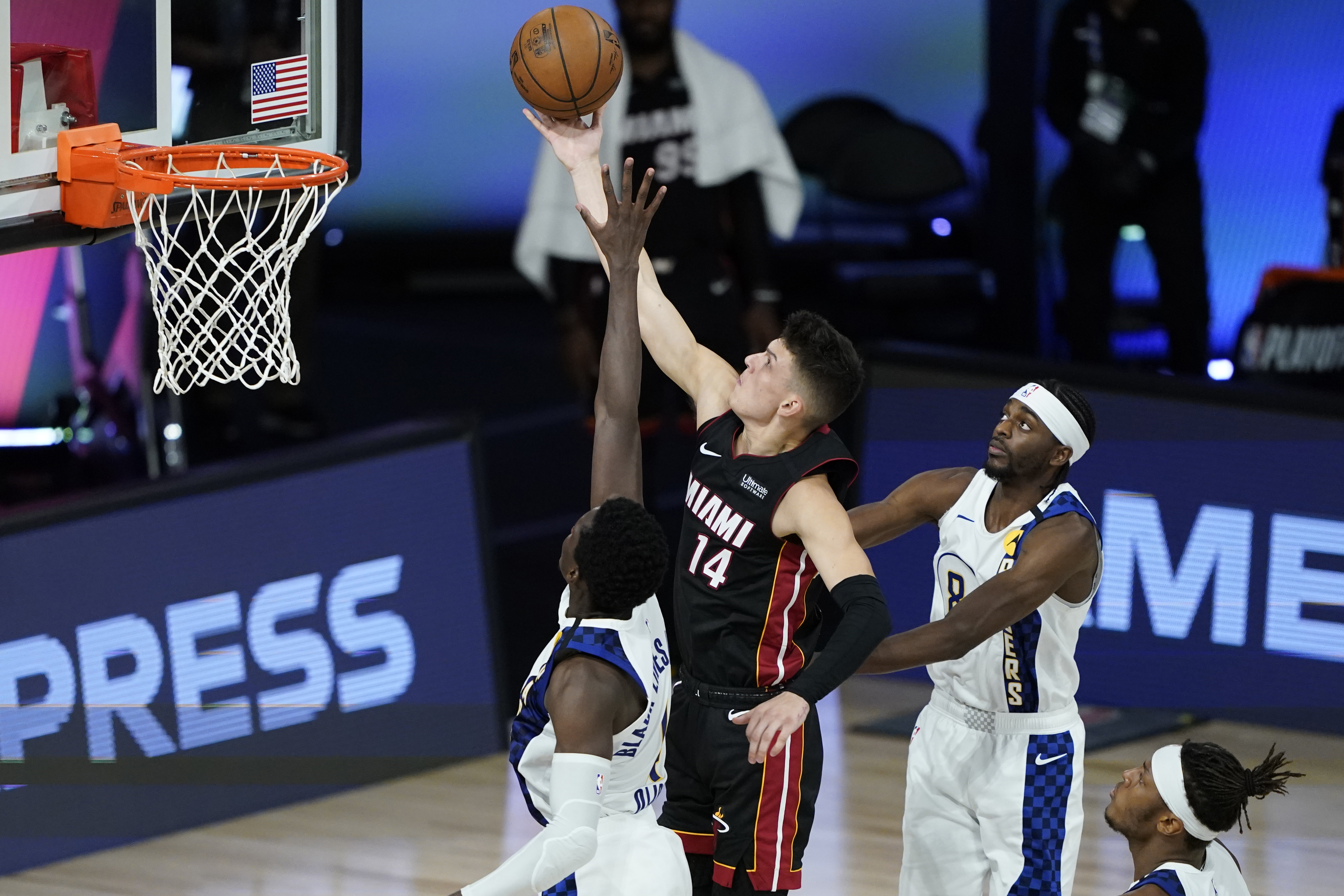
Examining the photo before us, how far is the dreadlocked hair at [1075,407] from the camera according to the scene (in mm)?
4473

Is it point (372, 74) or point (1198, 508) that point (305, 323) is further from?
point (1198, 508)

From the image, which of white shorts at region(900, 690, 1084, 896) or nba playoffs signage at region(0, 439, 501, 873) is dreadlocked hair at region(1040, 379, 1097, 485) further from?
nba playoffs signage at region(0, 439, 501, 873)

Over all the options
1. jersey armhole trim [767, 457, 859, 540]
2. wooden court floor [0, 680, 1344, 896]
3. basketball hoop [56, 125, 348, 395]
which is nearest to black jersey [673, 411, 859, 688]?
jersey armhole trim [767, 457, 859, 540]

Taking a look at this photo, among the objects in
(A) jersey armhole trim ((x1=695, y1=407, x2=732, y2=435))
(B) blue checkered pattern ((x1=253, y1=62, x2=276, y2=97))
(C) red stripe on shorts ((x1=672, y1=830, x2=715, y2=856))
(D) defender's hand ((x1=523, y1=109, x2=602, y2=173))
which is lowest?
(C) red stripe on shorts ((x1=672, y1=830, x2=715, y2=856))

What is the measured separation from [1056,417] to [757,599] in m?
0.93

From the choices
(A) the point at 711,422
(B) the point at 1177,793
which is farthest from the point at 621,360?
(B) the point at 1177,793

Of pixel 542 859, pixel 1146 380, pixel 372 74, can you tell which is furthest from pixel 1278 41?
pixel 542 859

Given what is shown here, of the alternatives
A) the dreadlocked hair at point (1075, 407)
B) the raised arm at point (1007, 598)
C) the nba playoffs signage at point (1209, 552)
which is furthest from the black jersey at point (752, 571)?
the nba playoffs signage at point (1209, 552)

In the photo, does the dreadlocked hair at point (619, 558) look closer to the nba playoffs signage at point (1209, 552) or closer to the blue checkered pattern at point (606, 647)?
the blue checkered pattern at point (606, 647)

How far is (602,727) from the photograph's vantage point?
3.47 meters

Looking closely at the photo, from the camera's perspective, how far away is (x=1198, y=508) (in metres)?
7.38

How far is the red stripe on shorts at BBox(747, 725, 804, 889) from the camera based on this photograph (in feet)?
13.6

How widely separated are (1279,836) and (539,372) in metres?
6.69

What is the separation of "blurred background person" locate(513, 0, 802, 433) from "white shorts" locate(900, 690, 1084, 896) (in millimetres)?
3956
